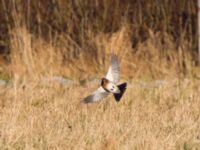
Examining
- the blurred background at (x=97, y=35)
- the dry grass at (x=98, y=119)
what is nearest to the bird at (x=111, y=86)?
the dry grass at (x=98, y=119)

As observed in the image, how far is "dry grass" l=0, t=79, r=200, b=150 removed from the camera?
17.1 ft

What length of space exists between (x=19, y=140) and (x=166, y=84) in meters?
2.97

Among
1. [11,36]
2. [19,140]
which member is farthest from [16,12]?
[19,140]

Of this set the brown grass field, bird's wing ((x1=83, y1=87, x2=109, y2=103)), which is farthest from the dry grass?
bird's wing ((x1=83, y1=87, x2=109, y2=103))

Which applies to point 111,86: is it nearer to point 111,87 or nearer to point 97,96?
point 111,87

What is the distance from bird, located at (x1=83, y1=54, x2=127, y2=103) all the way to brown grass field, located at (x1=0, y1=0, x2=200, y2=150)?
16 cm

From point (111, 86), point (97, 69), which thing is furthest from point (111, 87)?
point (97, 69)

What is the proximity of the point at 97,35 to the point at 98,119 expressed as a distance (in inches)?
180

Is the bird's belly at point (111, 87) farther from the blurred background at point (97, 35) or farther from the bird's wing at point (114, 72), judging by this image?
the blurred background at point (97, 35)

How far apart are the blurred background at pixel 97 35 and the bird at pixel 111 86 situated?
3.66m

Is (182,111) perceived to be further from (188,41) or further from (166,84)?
(188,41)

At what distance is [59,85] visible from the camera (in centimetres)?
794

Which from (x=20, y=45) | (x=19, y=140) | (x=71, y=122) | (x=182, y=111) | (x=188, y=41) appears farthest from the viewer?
(x=188, y=41)

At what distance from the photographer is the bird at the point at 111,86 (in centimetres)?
584
